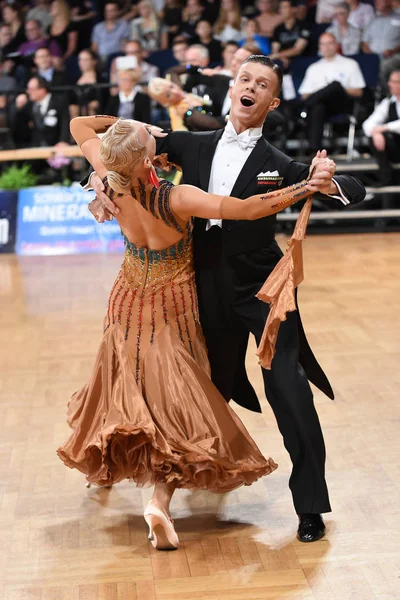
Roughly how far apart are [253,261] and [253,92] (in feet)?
1.89

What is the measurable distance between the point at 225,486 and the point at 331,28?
785 centimetres

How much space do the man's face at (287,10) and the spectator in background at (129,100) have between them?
1.88m

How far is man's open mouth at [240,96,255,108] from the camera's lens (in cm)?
320

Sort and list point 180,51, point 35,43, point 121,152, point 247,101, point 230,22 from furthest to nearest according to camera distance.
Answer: point 35,43 < point 230,22 < point 180,51 < point 247,101 < point 121,152

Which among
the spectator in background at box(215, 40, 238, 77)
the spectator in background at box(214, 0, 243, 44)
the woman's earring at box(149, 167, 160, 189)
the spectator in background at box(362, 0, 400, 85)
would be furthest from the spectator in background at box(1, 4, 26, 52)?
the woman's earring at box(149, 167, 160, 189)

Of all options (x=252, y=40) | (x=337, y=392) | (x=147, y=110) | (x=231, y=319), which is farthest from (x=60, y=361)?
(x=252, y=40)

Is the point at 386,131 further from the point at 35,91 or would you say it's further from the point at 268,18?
the point at 35,91

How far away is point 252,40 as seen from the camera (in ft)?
32.1

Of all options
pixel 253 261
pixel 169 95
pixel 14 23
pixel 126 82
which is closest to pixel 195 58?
pixel 126 82

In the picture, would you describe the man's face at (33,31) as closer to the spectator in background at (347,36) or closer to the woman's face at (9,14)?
the woman's face at (9,14)

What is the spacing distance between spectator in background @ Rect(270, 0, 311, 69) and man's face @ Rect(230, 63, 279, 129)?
22.3ft

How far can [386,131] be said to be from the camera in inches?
354

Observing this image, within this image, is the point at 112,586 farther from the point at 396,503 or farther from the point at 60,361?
the point at 60,361

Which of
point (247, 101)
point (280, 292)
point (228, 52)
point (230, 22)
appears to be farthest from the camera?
point (230, 22)
